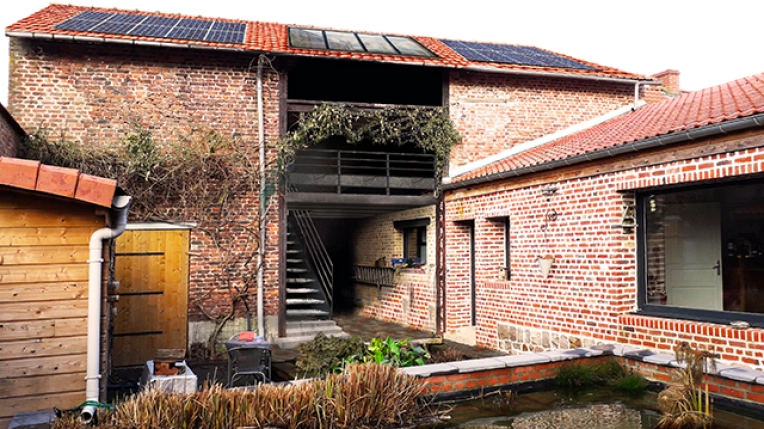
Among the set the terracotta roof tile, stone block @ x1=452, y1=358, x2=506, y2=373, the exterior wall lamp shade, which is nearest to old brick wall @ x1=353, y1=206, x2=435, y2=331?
the exterior wall lamp shade

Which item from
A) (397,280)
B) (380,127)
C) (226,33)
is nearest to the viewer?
(226,33)

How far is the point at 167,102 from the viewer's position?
31.7 ft

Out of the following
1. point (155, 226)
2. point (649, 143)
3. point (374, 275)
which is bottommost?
point (374, 275)

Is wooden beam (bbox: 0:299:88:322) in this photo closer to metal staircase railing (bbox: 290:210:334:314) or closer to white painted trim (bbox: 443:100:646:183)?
metal staircase railing (bbox: 290:210:334:314)

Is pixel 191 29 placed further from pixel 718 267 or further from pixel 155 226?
pixel 718 267

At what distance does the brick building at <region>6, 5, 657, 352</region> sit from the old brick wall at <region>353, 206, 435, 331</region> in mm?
44

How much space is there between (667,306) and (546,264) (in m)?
1.73

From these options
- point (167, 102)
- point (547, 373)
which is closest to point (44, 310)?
point (547, 373)

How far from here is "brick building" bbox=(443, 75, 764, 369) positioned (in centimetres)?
592

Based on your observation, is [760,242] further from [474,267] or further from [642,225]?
[474,267]

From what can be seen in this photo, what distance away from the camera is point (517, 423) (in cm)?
502

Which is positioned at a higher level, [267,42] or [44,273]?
[267,42]

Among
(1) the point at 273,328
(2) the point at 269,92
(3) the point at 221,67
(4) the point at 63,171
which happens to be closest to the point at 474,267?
(1) the point at 273,328

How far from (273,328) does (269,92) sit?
4.08m
